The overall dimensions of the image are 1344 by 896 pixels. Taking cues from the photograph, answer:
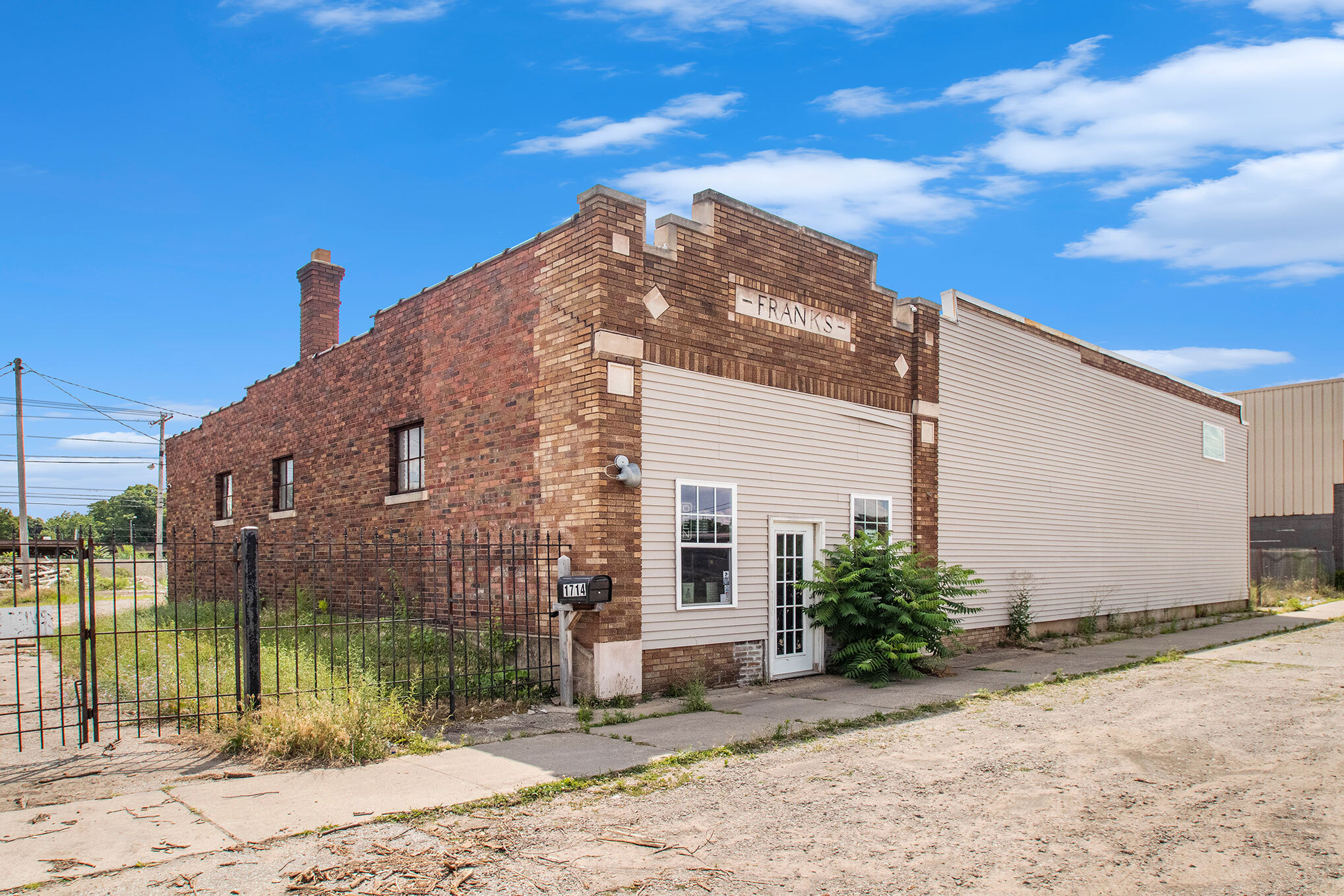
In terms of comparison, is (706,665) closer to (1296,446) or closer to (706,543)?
(706,543)

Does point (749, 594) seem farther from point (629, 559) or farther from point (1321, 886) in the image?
point (1321, 886)

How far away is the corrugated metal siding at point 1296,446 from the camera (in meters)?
34.2

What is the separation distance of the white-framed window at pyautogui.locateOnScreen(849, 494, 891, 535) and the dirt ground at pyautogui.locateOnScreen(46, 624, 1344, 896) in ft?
16.0

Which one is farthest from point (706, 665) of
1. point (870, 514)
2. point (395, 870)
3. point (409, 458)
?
point (395, 870)

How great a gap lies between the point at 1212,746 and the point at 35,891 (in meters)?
9.14

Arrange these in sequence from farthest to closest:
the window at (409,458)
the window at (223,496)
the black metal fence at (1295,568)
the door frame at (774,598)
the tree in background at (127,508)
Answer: the tree in background at (127,508) < the black metal fence at (1295,568) < the window at (223,496) < the window at (409,458) < the door frame at (774,598)

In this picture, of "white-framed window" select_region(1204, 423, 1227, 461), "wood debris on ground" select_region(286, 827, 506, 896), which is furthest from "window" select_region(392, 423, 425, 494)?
"white-framed window" select_region(1204, 423, 1227, 461)

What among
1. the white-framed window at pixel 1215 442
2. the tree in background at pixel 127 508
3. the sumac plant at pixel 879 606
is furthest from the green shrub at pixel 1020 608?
the tree in background at pixel 127 508

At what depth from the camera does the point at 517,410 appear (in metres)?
11.9

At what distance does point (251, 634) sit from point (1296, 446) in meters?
39.1

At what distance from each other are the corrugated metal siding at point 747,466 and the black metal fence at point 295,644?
1.35m

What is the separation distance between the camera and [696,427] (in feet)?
37.9

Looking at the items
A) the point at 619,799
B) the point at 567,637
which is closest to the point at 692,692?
the point at 567,637

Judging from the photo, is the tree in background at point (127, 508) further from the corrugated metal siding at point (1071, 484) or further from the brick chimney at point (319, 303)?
the corrugated metal siding at point (1071, 484)
